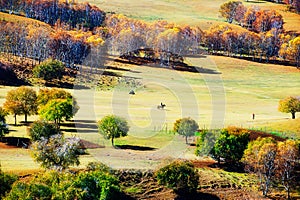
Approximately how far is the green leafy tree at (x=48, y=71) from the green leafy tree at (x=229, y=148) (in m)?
68.3

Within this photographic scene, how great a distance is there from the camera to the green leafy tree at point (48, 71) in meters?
139

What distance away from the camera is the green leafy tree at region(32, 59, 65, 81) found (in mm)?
139000

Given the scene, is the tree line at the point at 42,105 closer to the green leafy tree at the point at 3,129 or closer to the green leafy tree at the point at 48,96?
the green leafy tree at the point at 48,96

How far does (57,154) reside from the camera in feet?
229

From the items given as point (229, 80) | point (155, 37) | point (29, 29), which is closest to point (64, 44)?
point (29, 29)

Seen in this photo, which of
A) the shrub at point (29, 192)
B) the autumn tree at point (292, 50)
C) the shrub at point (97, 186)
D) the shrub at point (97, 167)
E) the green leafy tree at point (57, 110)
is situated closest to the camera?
the shrub at point (29, 192)

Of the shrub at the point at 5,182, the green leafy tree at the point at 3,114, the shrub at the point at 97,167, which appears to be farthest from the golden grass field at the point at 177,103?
the shrub at the point at 5,182

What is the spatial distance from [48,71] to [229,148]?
2773 inches

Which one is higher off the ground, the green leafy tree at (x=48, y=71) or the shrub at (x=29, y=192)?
the green leafy tree at (x=48, y=71)

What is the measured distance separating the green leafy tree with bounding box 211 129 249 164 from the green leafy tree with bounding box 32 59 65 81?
68295mm

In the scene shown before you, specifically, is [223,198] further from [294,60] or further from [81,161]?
[294,60]

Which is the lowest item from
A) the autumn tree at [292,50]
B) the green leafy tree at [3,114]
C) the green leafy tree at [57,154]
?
the green leafy tree at [57,154]

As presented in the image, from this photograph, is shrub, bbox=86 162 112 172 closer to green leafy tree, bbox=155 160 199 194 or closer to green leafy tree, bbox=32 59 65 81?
green leafy tree, bbox=155 160 199 194

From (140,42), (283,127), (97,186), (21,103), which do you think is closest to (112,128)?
(97,186)
